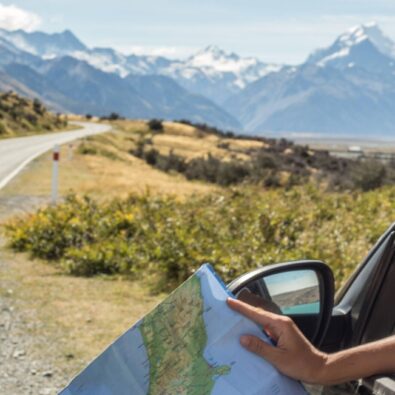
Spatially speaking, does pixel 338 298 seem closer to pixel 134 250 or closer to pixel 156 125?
pixel 134 250

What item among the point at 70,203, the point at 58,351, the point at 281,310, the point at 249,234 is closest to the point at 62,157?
the point at 70,203

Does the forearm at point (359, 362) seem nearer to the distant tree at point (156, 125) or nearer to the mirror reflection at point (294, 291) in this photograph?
the mirror reflection at point (294, 291)

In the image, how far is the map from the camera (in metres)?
1.82

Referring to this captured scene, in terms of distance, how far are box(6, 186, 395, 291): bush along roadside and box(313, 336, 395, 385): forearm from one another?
6.00 m

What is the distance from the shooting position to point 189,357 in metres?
1.95

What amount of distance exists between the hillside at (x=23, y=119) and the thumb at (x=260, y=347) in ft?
195

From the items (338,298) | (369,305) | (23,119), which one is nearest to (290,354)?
(369,305)

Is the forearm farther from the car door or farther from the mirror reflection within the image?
the car door

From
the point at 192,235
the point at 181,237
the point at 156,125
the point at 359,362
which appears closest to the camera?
the point at 359,362

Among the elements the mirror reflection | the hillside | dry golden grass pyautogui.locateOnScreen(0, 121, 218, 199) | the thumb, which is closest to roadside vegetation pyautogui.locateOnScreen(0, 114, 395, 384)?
the mirror reflection

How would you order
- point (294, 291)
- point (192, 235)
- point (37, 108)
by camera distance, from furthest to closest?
point (37, 108), point (192, 235), point (294, 291)

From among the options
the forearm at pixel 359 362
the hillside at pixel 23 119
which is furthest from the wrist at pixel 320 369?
the hillside at pixel 23 119

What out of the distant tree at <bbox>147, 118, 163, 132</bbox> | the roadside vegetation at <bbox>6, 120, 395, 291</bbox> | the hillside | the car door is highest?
the car door

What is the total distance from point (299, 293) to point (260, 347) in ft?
2.90
